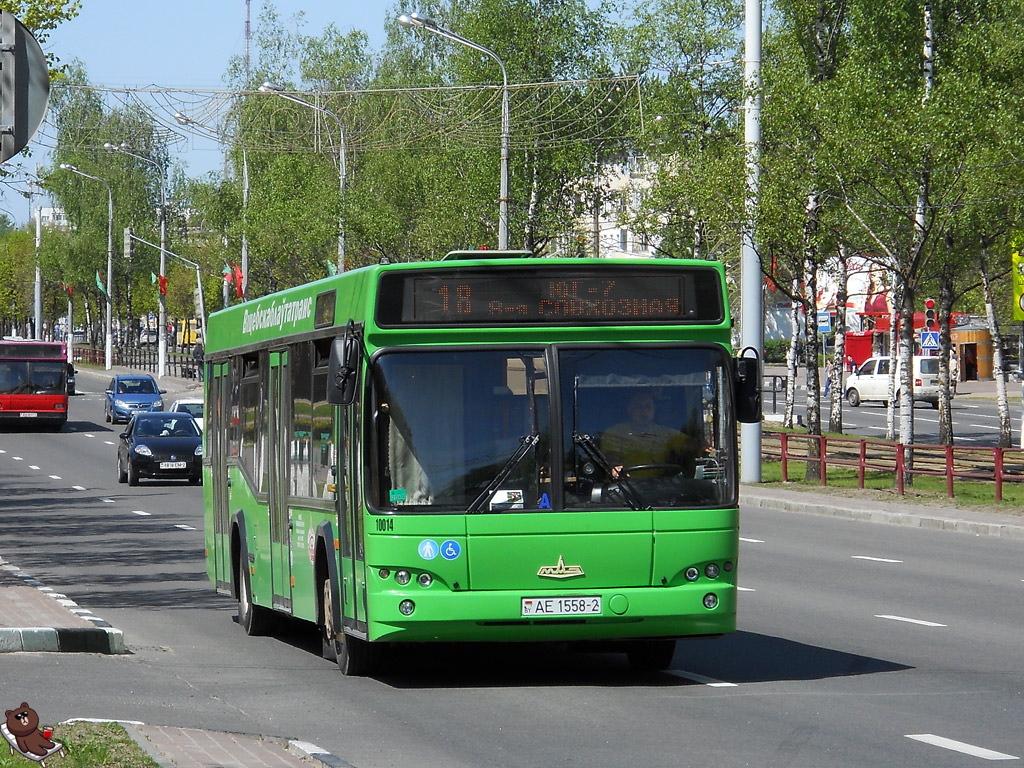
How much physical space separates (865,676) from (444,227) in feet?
133

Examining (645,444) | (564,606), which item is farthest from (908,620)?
(564,606)

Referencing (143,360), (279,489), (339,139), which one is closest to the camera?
(279,489)

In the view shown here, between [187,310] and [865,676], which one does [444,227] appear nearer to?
[865,676]

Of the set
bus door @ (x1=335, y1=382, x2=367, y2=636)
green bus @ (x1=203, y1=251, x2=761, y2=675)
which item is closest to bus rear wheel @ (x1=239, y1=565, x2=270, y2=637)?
green bus @ (x1=203, y1=251, x2=761, y2=675)

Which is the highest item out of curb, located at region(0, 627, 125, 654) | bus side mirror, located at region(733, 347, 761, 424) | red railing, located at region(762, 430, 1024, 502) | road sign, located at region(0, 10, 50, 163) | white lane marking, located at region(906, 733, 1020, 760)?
road sign, located at region(0, 10, 50, 163)

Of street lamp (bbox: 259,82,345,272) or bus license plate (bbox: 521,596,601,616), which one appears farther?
street lamp (bbox: 259,82,345,272)

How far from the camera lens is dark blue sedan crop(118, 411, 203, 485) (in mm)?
33688

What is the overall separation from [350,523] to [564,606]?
4.46 ft

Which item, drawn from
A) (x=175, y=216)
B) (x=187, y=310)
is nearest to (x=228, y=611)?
(x=175, y=216)

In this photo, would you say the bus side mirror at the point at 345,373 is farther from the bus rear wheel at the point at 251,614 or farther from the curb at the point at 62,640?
the bus rear wheel at the point at 251,614

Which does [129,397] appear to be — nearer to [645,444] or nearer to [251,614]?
[251,614]

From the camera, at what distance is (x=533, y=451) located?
10.1 meters

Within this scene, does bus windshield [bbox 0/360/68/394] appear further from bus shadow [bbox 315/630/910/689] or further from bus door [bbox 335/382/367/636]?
bus door [bbox 335/382/367/636]

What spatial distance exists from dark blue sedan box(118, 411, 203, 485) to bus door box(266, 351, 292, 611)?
20.8 metres
